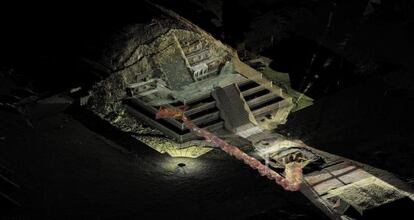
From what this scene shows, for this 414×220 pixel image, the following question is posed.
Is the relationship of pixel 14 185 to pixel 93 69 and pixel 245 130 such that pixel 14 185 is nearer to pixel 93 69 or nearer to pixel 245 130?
pixel 93 69

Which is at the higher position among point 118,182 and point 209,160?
point 209,160

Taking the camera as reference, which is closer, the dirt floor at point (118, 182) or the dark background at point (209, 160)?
the dirt floor at point (118, 182)

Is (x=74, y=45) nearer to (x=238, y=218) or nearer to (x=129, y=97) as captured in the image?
(x=129, y=97)

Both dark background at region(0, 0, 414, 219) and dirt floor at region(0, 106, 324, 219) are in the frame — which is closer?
dirt floor at region(0, 106, 324, 219)

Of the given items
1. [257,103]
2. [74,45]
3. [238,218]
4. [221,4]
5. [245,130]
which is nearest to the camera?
[238,218]

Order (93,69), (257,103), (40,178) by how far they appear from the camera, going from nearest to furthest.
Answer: (40,178)
(257,103)
(93,69)

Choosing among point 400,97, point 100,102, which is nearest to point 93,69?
point 100,102

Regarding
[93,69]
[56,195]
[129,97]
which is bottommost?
[56,195]

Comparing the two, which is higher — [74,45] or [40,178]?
[74,45]

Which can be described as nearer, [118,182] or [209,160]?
[118,182]

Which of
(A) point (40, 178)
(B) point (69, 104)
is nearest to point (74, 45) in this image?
(B) point (69, 104)

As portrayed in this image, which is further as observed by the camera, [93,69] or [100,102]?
[93,69]
